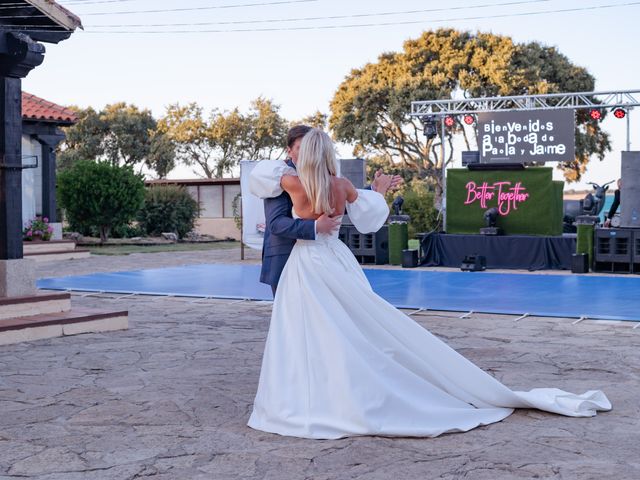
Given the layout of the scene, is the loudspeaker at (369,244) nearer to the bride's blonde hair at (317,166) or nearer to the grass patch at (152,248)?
the grass patch at (152,248)

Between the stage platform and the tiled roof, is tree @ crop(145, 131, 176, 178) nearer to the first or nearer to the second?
the tiled roof

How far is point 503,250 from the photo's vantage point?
16031mm

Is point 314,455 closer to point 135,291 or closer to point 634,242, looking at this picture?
point 135,291

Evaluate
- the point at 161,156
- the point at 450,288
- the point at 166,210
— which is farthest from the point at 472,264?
the point at 161,156

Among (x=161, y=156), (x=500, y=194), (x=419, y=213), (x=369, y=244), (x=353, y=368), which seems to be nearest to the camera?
(x=353, y=368)

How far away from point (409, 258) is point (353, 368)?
477 inches

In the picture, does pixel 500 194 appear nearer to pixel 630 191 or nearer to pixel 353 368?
pixel 630 191

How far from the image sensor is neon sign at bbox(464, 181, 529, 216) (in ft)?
53.5

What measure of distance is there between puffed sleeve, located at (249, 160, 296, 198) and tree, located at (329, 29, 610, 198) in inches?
1149

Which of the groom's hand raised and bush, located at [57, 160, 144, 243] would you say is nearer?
the groom's hand raised

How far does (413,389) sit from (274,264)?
111cm

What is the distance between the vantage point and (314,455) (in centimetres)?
415

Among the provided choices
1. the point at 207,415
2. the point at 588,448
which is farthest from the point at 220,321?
the point at 588,448

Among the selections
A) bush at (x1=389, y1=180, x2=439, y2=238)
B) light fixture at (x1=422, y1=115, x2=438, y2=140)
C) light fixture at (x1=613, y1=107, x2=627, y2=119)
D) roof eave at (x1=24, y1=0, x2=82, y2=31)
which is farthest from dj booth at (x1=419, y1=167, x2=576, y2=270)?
bush at (x1=389, y1=180, x2=439, y2=238)
